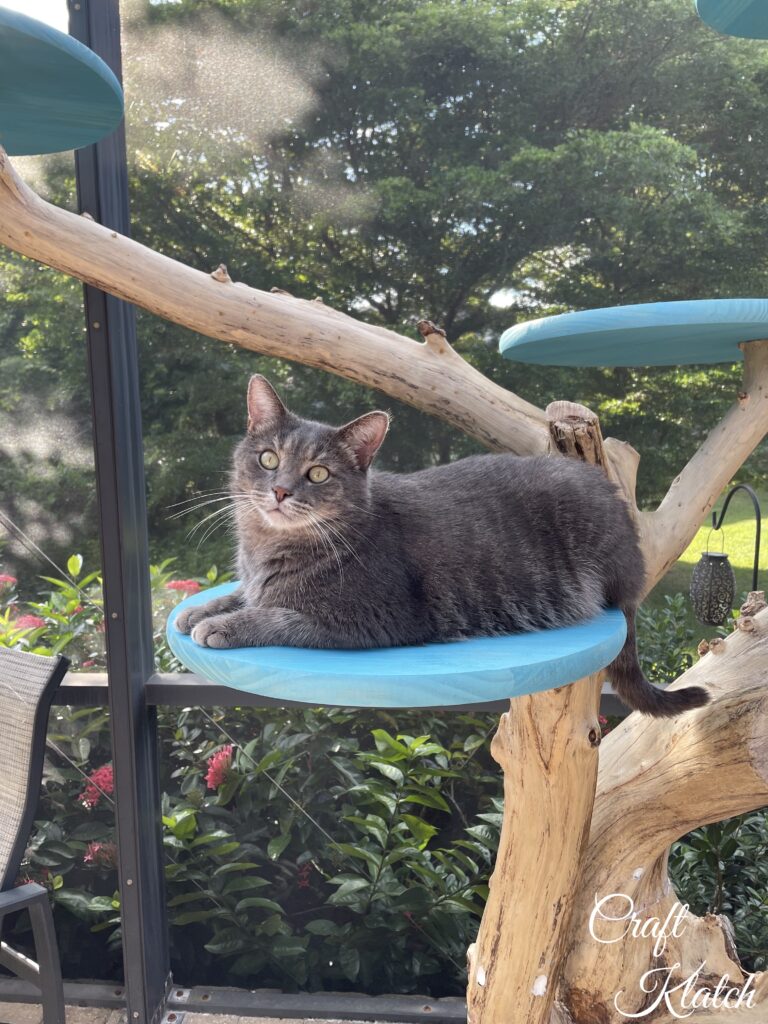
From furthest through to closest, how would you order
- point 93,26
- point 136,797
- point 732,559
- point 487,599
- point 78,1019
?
point 732,559 → point 78,1019 → point 136,797 → point 93,26 → point 487,599

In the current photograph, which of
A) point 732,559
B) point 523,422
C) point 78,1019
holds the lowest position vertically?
point 78,1019

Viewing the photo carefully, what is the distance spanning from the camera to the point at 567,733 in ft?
4.42

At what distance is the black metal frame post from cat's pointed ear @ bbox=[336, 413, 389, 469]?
96 cm

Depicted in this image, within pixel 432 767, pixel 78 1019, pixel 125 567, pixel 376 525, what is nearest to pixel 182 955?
pixel 78 1019

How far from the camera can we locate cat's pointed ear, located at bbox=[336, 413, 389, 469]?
4.25 feet

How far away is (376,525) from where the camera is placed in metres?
1.33

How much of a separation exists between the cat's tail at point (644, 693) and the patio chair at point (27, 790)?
4.06 feet

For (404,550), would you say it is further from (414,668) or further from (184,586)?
(184,586)

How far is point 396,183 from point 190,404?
33.4 inches

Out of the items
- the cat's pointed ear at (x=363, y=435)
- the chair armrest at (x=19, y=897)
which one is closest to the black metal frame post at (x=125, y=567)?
the chair armrest at (x=19, y=897)

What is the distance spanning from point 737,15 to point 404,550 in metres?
0.98

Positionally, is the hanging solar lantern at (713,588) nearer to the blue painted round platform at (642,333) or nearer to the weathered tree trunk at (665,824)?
the weathered tree trunk at (665,824)

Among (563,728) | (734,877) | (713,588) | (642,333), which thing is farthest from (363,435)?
(734,877)

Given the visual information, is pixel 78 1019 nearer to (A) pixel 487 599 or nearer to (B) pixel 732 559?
(A) pixel 487 599
